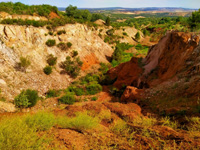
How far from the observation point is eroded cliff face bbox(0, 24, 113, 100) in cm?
1392

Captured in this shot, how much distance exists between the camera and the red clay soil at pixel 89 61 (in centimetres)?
2192

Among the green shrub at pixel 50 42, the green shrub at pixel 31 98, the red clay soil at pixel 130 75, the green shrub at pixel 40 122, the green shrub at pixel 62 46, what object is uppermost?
the green shrub at pixel 50 42

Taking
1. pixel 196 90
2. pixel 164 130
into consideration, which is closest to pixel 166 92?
pixel 196 90

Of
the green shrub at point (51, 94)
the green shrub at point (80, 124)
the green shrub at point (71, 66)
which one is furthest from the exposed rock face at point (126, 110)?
the green shrub at point (71, 66)

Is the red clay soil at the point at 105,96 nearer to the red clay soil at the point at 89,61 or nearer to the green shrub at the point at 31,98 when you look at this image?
the green shrub at the point at 31,98

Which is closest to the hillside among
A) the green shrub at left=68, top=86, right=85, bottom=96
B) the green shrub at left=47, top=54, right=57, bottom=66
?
the green shrub at left=47, top=54, right=57, bottom=66

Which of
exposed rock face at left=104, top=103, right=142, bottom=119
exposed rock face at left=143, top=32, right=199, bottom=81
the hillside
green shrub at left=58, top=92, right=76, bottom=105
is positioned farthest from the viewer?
green shrub at left=58, top=92, right=76, bottom=105

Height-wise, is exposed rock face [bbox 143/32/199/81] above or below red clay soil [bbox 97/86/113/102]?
above

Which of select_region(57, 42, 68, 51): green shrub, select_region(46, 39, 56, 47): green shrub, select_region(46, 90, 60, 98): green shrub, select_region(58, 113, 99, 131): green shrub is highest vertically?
select_region(46, 39, 56, 47): green shrub

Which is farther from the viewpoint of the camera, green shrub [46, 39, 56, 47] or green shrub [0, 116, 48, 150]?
green shrub [46, 39, 56, 47]

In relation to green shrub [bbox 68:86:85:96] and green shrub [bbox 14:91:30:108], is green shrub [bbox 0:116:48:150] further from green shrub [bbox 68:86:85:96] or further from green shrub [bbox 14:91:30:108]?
green shrub [bbox 68:86:85:96]

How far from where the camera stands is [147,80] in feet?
44.3

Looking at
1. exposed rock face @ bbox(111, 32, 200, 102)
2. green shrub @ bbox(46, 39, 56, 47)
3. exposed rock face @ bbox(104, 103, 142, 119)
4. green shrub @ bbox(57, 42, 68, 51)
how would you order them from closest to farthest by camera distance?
1. exposed rock face @ bbox(104, 103, 142, 119)
2. exposed rock face @ bbox(111, 32, 200, 102)
3. green shrub @ bbox(46, 39, 56, 47)
4. green shrub @ bbox(57, 42, 68, 51)

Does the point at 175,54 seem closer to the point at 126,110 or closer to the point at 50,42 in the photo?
the point at 126,110
